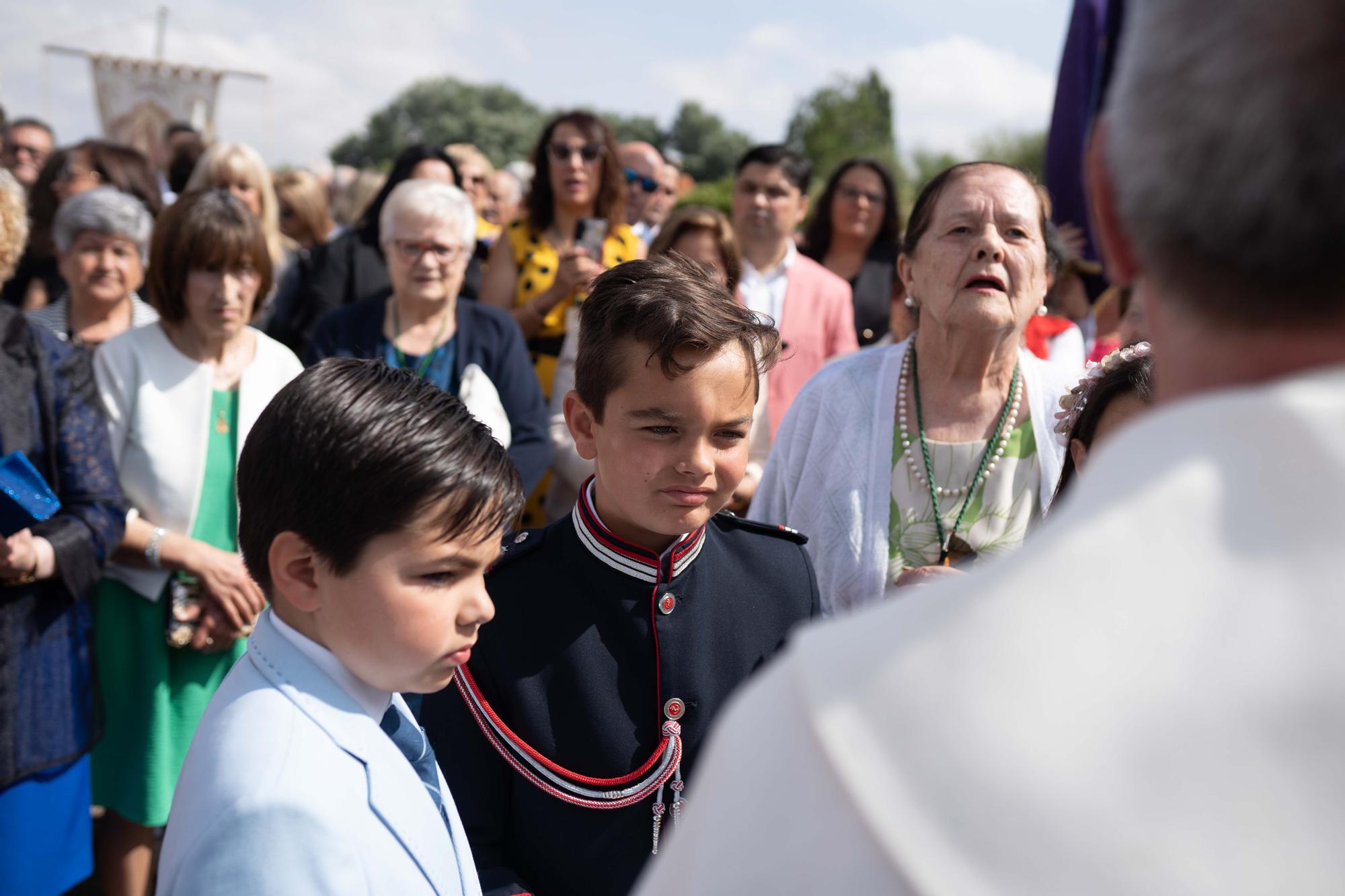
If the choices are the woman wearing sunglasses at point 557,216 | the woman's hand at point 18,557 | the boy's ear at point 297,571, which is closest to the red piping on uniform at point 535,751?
the boy's ear at point 297,571

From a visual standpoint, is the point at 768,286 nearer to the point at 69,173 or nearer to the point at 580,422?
the point at 580,422

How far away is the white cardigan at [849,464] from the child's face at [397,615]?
1309mm

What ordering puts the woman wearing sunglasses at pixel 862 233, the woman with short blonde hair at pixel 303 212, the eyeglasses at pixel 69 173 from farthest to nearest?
1. the woman with short blonde hair at pixel 303 212
2. the woman wearing sunglasses at pixel 862 233
3. the eyeglasses at pixel 69 173

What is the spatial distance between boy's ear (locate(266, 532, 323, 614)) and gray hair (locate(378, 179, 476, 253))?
2.70 metres

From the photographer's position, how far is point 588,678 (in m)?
2.14

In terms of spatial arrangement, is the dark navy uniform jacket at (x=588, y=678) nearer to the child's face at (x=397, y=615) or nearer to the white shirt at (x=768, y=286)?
the child's face at (x=397, y=615)

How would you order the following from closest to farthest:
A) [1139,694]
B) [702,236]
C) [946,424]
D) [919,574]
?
1. [1139,694]
2. [919,574]
3. [946,424]
4. [702,236]

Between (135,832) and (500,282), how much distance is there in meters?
2.56

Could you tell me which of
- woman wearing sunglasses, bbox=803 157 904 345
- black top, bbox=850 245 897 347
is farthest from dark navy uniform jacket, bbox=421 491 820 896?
woman wearing sunglasses, bbox=803 157 904 345

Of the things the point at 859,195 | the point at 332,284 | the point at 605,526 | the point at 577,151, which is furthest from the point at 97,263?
the point at 859,195

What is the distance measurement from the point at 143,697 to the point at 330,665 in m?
2.33

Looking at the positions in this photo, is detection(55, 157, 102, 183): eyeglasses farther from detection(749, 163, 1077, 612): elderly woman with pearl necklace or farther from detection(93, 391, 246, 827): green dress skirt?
detection(749, 163, 1077, 612): elderly woman with pearl necklace

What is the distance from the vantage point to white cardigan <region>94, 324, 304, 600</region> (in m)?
3.62

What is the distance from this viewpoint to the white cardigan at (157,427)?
3.62 m
